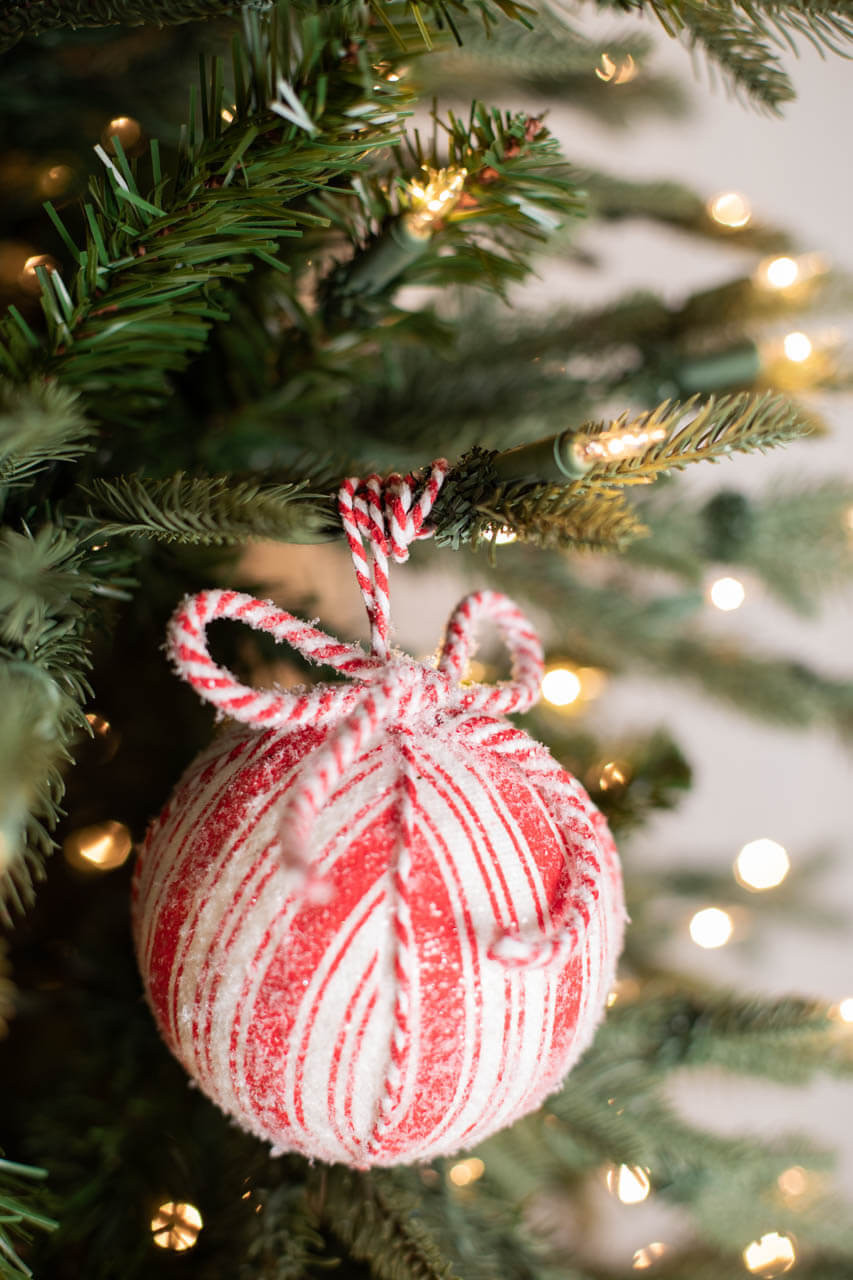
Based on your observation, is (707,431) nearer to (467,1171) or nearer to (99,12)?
(99,12)

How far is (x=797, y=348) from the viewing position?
546mm

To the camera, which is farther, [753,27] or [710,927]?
[710,927]

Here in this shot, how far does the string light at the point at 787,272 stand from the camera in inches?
21.8

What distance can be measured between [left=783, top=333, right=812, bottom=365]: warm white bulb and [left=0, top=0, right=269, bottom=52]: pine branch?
0.37 m

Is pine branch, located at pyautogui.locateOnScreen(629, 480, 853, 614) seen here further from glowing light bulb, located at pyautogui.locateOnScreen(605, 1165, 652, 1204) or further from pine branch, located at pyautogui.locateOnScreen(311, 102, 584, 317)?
glowing light bulb, located at pyautogui.locateOnScreen(605, 1165, 652, 1204)

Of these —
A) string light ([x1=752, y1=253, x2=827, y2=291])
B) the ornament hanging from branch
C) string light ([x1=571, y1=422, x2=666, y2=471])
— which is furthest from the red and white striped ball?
string light ([x1=752, y1=253, x2=827, y2=291])

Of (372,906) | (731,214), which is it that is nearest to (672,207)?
(731,214)

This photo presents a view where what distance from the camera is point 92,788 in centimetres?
51

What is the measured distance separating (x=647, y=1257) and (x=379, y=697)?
1.87ft

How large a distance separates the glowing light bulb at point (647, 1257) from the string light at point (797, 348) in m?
0.63

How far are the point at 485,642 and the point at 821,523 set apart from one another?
1.11 feet

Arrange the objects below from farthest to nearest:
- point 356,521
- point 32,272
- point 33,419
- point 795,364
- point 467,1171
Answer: point 467,1171 → point 795,364 → point 32,272 → point 356,521 → point 33,419

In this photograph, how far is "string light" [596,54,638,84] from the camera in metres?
0.54

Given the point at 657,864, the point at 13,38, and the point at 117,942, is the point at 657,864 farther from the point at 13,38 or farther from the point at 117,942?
the point at 13,38
